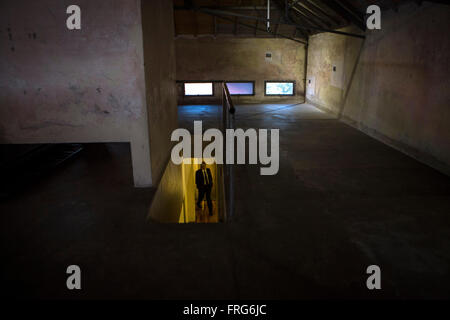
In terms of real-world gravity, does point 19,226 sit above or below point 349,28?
below

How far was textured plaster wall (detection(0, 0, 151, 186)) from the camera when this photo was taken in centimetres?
468

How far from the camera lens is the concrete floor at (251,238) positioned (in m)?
3.14

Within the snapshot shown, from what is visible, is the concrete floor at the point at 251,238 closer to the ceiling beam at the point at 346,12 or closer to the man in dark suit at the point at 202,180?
the man in dark suit at the point at 202,180

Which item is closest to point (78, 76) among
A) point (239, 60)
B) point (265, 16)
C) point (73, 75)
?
point (73, 75)

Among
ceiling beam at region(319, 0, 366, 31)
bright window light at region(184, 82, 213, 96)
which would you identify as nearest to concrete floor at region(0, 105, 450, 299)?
ceiling beam at region(319, 0, 366, 31)

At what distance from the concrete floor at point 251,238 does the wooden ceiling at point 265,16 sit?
16.3ft

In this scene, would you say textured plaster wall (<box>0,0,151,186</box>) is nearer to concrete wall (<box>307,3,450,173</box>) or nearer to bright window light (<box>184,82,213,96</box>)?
concrete wall (<box>307,3,450,173</box>)

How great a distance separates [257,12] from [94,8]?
1107 centimetres

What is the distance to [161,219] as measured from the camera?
19.0 feet

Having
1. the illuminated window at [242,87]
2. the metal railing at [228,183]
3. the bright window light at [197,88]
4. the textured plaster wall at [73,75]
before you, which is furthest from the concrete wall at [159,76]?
the illuminated window at [242,87]

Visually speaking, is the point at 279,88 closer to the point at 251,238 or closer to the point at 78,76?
the point at 78,76
